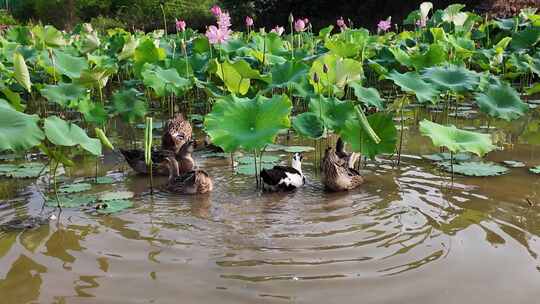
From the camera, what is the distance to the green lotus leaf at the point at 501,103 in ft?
14.0

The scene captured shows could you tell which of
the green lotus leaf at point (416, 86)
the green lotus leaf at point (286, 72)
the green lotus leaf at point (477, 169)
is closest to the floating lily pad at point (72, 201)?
the green lotus leaf at point (286, 72)

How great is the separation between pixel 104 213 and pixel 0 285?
2.88 ft

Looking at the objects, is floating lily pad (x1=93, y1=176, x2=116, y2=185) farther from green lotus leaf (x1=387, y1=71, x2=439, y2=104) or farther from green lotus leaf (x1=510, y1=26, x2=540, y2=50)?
green lotus leaf (x1=510, y1=26, x2=540, y2=50)

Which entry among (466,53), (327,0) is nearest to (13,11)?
(327,0)

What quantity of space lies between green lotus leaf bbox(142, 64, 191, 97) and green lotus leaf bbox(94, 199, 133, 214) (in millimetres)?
1541

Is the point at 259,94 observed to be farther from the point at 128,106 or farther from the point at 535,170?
the point at 535,170

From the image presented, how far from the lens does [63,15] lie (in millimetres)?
29047

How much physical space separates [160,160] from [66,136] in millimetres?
1217

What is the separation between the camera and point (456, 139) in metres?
3.47

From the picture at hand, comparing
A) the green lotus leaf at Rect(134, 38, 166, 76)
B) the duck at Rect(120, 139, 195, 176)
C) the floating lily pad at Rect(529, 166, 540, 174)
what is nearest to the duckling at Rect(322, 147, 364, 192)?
the duck at Rect(120, 139, 195, 176)

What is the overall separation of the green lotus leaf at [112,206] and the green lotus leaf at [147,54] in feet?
8.12

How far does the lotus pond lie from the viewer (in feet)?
7.72

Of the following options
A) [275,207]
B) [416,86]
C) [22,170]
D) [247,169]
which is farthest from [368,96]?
[22,170]

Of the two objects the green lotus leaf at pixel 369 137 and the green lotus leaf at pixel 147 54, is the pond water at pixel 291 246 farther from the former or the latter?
the green lotus leaf at pixel 147 54
